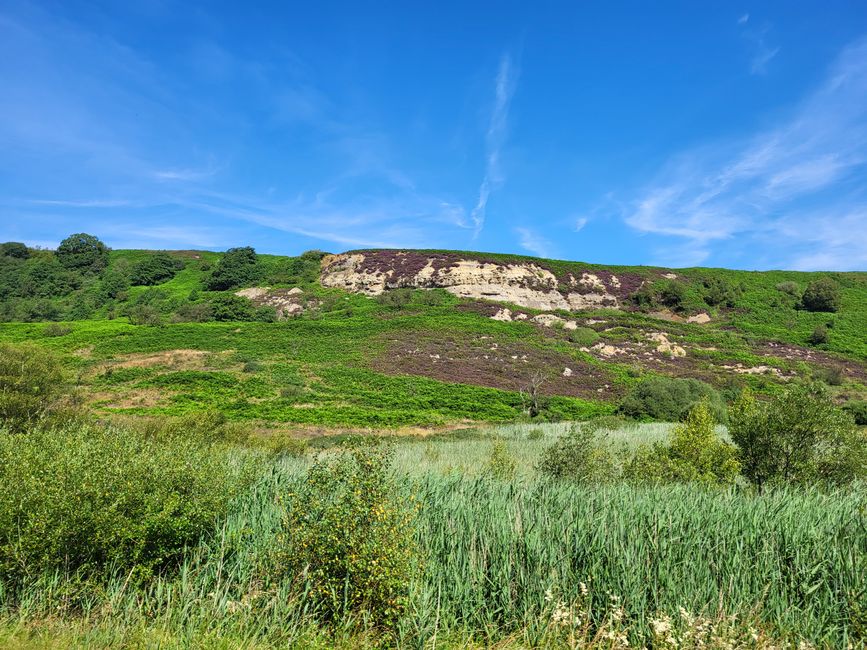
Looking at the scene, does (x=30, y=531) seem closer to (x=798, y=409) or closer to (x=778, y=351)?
(x=798, y=409)

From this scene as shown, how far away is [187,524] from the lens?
5.98 metres

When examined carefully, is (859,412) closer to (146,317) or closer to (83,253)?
(146,317)

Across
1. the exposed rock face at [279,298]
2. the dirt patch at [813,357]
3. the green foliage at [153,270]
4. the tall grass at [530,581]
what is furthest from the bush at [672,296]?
the green foliage at [153,270]

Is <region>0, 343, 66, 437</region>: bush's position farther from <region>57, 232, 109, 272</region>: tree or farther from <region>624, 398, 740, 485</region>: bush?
<region>57, 232, 109, 272</region>: tree

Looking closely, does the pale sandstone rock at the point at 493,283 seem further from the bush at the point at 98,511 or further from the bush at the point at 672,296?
the bush at the point at 98,511

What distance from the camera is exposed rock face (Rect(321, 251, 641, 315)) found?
68375 millimetres

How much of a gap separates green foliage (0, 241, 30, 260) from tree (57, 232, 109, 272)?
762 cm

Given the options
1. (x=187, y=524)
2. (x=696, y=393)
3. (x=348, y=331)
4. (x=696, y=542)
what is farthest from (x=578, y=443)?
(x=348, y=331)

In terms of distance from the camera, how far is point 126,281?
75688 millimetres

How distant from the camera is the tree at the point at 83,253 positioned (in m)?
82.2

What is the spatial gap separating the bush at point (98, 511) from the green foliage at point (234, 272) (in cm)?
7155

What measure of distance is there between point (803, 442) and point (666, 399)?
25022 mm

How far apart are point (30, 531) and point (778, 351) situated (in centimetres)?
6530

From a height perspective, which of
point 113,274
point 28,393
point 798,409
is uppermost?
point 113,274
